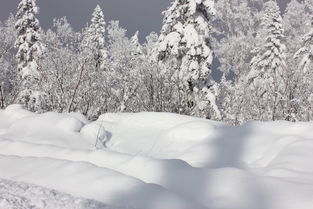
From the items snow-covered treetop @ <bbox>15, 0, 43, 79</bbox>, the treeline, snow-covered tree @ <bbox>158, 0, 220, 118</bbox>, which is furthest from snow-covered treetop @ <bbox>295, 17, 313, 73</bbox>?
snow-covered treetop @ <bbox>15, 0, 43, 79</bbox>

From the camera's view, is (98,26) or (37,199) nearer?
(37,199)

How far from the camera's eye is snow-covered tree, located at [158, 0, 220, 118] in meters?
17.6

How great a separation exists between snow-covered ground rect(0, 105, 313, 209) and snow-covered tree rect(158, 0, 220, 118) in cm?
1057

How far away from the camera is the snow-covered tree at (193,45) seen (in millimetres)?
17625

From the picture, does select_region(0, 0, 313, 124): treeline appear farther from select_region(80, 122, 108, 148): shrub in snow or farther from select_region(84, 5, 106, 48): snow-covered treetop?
select_region(80, 122, 108, 148): shrub in snow

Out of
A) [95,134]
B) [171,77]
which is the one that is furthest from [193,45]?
[95,134]

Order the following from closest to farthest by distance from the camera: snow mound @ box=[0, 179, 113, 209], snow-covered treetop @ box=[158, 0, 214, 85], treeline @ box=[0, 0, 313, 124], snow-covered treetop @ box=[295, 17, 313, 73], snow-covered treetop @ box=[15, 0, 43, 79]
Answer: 1. snow mound @ box=[0, 179, 113, 209]
2. treeline @ box=[0, 0, 313, 124]
3. snow-covered treetop @ box=[158, 0, 214, 85]
4. snow-covered treetop @ box=[295, 17, 313, 73]
5. snow-covered treetop @ box=[15, 0, 43, 79]

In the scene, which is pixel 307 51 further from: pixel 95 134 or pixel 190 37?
pixel 95 134

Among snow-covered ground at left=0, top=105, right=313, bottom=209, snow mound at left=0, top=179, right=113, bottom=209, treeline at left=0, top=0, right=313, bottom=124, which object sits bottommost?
snow mound at left=0, top=179, right=113, bottom=209

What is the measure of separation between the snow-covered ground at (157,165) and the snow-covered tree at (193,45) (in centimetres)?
1057

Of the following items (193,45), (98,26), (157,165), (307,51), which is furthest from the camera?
(98,26)

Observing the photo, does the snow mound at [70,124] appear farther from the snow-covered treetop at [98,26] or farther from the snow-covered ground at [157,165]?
the snow-covered treetop at [98,26]

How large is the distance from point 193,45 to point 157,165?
13961 millimetres

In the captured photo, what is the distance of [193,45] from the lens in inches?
709
